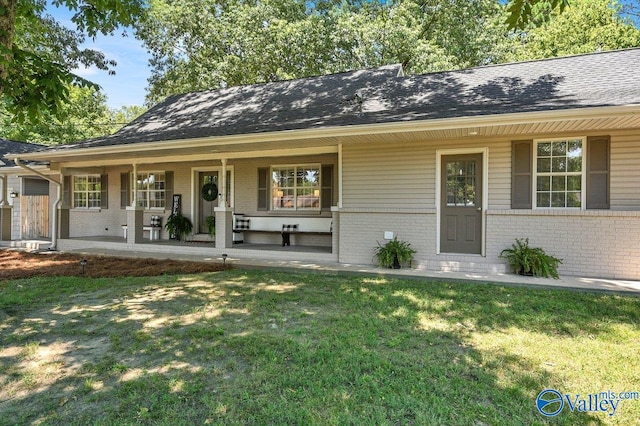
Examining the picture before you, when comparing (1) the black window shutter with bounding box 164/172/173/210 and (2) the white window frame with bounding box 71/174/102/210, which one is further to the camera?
(2) the white window frame with bounding box 71/174/102/210

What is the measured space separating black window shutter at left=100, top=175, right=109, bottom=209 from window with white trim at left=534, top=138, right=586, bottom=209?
496 inches

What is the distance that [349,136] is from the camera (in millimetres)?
6742

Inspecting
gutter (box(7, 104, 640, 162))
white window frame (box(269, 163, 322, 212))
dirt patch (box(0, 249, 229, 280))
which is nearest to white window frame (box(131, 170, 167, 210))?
gutter (box(7, 104, 640, 162))

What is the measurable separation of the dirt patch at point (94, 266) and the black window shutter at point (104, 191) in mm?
3336

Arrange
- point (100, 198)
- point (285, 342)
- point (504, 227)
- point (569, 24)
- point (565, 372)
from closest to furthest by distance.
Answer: point (565, 372), point (285, 342), point (504, 227), point (100, 198), point (569, 24)

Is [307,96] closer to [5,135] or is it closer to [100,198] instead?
[100,198]

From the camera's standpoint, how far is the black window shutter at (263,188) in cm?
1009

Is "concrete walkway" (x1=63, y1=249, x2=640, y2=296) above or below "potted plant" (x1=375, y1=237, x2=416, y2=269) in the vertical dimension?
below

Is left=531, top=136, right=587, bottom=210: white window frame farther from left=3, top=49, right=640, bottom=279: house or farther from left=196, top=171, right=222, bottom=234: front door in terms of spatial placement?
left=196, top=171, right=222, bottom=234: front door

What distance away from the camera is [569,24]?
1930 cm

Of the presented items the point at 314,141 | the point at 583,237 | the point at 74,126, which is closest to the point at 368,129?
the point at 314,141

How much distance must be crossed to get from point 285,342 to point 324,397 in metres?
1.01

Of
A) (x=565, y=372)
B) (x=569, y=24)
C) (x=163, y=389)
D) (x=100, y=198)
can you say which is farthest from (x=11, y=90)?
(x=569, y=24)

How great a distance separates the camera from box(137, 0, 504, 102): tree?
1681 cm
